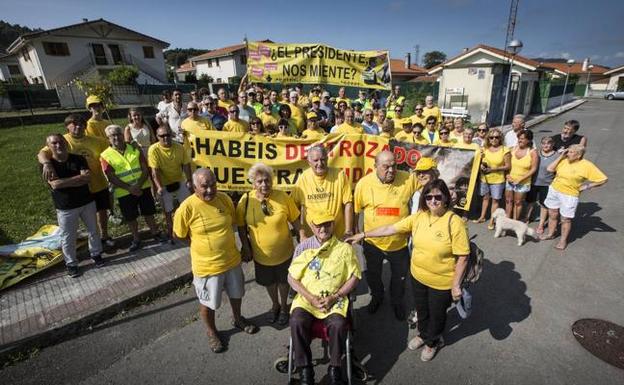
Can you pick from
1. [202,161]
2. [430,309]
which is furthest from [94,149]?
[430,309]

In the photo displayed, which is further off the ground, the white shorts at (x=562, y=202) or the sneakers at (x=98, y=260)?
the white shorts at (x=562, y=202)

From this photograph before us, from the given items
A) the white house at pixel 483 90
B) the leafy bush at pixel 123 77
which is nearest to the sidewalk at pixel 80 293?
the white house at pixel 483 90

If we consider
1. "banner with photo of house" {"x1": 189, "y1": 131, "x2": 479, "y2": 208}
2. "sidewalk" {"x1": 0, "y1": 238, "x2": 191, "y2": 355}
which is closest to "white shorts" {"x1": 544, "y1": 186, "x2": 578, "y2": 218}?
"banner with photo of house" {"x1": 189, "y1": 131, "x2": 479, "y2": 208}

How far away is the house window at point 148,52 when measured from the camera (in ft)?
124

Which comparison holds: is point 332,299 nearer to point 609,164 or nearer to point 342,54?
point 342,54

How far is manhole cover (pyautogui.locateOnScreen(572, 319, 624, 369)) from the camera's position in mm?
3496

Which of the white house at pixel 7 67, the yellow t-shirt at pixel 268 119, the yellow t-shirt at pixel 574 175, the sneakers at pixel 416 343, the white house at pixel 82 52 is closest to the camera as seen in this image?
the sneakers at pixel 416 343

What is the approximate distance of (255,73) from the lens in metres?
8.42

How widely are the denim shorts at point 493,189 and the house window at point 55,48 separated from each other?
41376 mm

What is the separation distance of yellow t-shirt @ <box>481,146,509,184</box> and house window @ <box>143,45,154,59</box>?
4187 centimetres

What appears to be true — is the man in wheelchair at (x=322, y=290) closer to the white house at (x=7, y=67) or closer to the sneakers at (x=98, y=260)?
the sneakers at (x=98, y=260)

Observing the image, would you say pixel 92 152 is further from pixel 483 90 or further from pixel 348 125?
pixel 483 90

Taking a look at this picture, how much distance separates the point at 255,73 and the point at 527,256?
23.9ft

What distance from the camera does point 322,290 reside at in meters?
3.21
